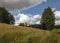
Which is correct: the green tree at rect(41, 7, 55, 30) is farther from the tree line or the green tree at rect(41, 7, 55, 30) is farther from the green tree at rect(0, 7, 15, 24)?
the green tree at rect(0, 7, 15, 24)

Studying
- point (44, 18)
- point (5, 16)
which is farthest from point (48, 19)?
point (5, 16)

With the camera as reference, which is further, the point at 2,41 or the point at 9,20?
the point at 9,20

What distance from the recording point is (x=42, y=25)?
8475cm

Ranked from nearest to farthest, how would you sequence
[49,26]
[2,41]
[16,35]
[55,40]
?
1. [55,40]
2. [2,41]
3. [16,35]
4. [49,26]

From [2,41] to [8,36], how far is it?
87cm

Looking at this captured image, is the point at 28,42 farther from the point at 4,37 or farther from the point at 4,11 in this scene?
the point at 4,11

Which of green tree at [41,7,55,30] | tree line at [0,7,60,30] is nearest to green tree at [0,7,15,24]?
tree line at [0,7,60,30]

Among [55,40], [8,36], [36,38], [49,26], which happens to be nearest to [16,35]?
[8,36]

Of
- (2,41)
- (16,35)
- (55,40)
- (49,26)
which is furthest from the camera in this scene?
(49,26)

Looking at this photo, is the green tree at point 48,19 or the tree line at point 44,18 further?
the green tree at point 48,19

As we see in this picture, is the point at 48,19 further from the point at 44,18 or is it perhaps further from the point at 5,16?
the point at 5,16

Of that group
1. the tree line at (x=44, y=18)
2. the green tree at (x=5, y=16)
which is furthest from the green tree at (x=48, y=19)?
the green tree at (x=5, y=16)

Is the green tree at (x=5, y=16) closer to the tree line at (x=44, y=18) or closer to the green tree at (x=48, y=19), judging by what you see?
the tree line at (x=44, y=18)

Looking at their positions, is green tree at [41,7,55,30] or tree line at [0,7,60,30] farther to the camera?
green tree at [41,7,55,30]
